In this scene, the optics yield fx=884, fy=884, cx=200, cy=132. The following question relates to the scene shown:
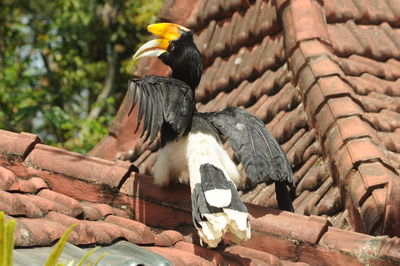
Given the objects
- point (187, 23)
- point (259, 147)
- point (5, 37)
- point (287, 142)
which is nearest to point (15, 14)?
point (5, 37)

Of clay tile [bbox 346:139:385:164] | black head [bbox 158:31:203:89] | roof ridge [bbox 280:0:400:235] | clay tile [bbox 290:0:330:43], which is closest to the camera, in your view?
roof ridge [bbox 280:0:400:235]

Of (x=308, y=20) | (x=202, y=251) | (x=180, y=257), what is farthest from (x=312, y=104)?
(x=180, y=257)

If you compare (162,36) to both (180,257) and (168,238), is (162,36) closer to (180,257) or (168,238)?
(168,238)

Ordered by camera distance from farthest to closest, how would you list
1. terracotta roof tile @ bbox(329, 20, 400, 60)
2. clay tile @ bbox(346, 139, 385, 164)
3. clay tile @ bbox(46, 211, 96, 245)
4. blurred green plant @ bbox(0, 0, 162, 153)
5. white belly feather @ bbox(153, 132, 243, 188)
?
blurred green plant @ bbox(0, 0, 162, 153) < terracotta roof tile @ bbox(329, 20, 400, 60) < clay tile @ bbox(346, 139, 385, 164) < white belly feather @ bbox(153, 132, 243, 188) < clay tile @ bbox(46, 211, 96, 245)

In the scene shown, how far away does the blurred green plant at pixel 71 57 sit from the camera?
8.87 meters

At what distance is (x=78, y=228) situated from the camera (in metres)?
3.00

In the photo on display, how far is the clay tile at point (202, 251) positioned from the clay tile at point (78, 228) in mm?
497

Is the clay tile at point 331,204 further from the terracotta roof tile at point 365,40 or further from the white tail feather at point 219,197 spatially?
the terracotta roof tile at point 365,40

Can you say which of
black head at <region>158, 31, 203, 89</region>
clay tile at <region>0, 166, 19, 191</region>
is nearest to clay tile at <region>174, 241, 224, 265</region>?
clay tile at <region>0, 166, 19, 191</region>

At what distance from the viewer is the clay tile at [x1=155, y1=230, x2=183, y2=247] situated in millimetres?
3387

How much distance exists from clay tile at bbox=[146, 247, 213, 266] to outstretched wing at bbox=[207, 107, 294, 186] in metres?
0.63

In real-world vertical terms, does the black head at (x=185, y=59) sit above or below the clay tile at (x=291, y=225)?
above

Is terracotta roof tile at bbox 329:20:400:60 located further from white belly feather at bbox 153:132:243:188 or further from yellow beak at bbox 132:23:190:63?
white belly feather at bbox 153:132:243:188

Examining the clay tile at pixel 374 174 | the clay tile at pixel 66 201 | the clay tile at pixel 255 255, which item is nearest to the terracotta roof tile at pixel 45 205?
the clay tile at pixel 66 201
